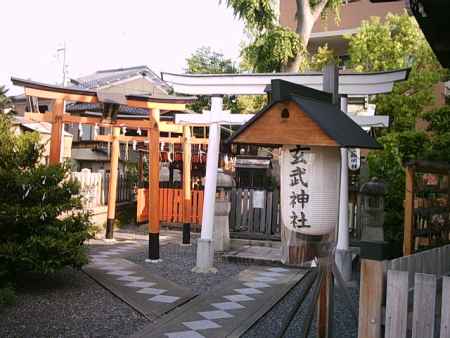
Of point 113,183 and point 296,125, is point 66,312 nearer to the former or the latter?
point 296,125

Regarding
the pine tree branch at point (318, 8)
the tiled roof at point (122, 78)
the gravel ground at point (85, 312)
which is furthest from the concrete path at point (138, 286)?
the tiled roof at point (122, 78)

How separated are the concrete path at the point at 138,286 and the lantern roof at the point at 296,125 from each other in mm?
3087

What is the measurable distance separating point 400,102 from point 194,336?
10.2m

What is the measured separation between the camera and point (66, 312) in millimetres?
6090

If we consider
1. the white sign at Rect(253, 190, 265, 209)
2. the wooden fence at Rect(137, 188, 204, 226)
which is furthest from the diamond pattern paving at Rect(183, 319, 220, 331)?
the wooden fence at Rect(137, 188, 204, 226)

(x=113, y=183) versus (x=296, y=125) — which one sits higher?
(x=296, y=125)

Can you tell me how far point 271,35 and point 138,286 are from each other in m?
9.75

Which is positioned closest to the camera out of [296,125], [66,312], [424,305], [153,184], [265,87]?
[424,305]

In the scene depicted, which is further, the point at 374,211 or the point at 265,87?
the point at 374,211

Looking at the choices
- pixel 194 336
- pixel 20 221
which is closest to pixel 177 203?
pixel 20 221

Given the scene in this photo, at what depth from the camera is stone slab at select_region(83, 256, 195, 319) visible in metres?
6.66

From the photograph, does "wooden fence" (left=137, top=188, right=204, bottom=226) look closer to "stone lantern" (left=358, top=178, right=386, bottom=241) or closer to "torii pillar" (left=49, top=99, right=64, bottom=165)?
"stone lantern" (left=358, top=178, right=386, bottom=241)

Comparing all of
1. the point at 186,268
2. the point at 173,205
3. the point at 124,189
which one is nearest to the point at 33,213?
the point at 186,268

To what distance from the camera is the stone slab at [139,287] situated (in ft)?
21.9
